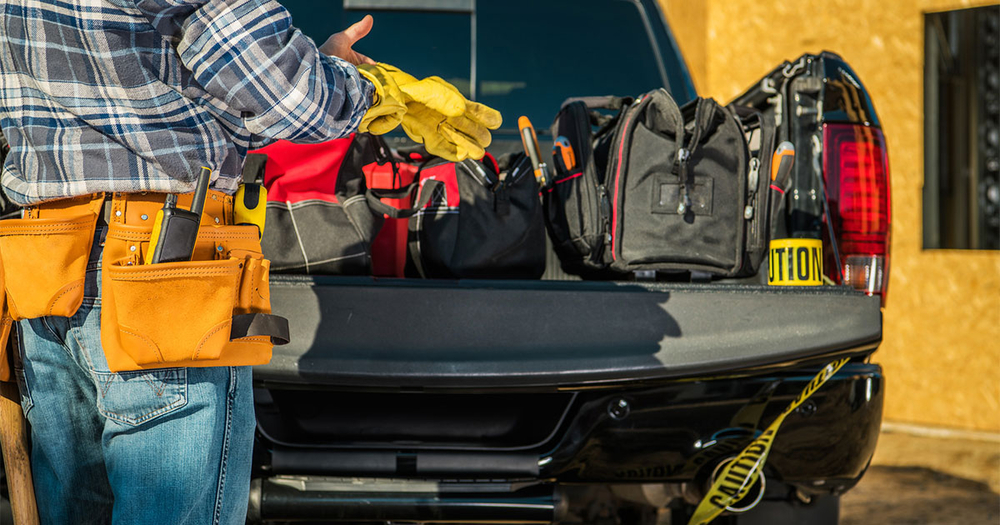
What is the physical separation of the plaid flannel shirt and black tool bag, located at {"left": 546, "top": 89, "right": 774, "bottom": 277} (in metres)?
0.89

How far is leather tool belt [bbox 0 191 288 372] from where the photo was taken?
117 centimetres

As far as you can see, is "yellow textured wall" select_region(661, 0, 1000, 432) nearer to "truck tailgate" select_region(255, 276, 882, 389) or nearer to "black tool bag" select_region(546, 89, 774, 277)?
"black tool bag" select_region(546, 89, 774, 277)

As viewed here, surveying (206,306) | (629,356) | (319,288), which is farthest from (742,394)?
(206,306)

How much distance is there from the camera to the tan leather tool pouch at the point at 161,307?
117cm

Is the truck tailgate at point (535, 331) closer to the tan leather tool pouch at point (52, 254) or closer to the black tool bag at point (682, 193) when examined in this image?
the black tool bag at point (682, 193)

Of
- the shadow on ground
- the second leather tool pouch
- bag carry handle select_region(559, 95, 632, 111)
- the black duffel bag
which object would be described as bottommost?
the shadow on ground

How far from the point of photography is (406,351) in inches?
65.3

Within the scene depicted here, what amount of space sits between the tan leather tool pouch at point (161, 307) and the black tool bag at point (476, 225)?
69cm

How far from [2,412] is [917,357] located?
16.7 ft

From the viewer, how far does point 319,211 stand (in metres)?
1.85

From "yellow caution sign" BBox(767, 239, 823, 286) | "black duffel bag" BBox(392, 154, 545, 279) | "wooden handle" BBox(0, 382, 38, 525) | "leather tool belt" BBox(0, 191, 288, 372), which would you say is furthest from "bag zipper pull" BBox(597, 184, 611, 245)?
"wooden handle" BBox(0, 382, 38, 525)

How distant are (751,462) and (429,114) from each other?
→ 1.01m

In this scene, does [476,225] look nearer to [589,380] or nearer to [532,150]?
[532,150]

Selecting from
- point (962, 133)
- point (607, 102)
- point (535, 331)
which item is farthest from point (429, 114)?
point (962, 133)
